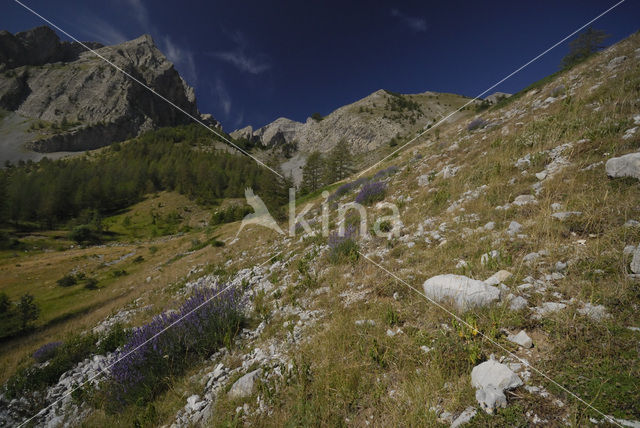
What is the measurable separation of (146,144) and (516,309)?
612 feet

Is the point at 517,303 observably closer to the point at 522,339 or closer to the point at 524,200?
the point at 522,339

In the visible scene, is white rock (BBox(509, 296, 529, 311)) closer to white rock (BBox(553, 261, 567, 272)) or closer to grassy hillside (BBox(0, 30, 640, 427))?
grassy hillside (BBox(0, 30, 640, 427))

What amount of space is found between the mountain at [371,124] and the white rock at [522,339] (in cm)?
9170

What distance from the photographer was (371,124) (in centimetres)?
10812

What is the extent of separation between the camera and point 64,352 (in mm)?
6570

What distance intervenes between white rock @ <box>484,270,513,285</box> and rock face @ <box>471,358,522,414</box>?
4.68ft

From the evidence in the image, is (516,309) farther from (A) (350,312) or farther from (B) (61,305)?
(B) (61,305)

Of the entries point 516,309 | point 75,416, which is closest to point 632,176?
point 516,309

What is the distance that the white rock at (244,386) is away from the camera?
305 centimetres

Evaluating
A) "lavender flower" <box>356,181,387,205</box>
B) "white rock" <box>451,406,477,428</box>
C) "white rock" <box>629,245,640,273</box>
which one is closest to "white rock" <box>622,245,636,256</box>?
"white rock" <box>629,245,640,273</box>

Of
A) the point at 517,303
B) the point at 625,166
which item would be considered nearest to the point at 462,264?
the point at 517,303

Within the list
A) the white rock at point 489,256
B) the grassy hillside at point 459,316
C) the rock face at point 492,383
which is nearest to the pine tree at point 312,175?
the grassy hillside at point 459,316

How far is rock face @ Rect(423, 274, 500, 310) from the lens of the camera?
3074 mm

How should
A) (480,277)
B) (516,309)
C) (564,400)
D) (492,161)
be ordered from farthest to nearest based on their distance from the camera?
(492,161)
(480,277)
(516,309)
(564,400)
